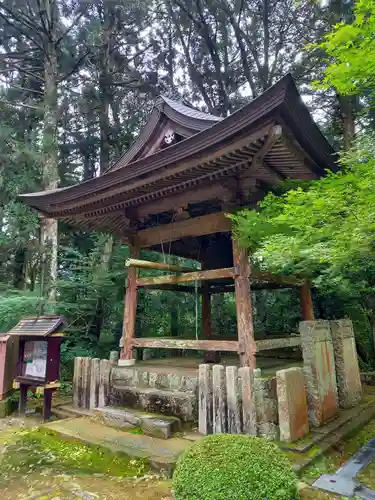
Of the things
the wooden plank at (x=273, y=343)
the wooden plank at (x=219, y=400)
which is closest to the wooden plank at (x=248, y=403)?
the wooden plank at (x=219, y=400)

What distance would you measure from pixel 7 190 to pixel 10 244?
2.01 m

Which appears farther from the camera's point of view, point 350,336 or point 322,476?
point 350,336

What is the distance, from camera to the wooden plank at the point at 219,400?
3.86 metres

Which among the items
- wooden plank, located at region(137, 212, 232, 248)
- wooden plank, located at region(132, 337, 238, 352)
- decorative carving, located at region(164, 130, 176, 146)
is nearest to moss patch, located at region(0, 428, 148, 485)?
wooden plank, located at region(132, 337, 238, 352)

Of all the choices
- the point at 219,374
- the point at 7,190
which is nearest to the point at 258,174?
the point at 219,374

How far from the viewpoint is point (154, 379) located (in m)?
5.01

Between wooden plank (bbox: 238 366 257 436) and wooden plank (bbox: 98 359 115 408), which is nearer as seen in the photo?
wooden plank (bbox: 238 366 257 436)

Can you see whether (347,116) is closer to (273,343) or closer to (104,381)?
(273,343)

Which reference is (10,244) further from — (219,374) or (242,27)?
(242,27)

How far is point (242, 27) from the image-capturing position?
12617 millimetres

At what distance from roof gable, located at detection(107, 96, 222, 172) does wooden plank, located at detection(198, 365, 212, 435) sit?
361 centimetres

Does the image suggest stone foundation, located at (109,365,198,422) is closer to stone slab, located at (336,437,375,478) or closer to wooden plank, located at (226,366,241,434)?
wooden plank, located at (226,366,241,434)

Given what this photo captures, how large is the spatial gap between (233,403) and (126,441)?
4.47 feet

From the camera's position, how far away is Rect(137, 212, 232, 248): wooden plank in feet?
17.8
